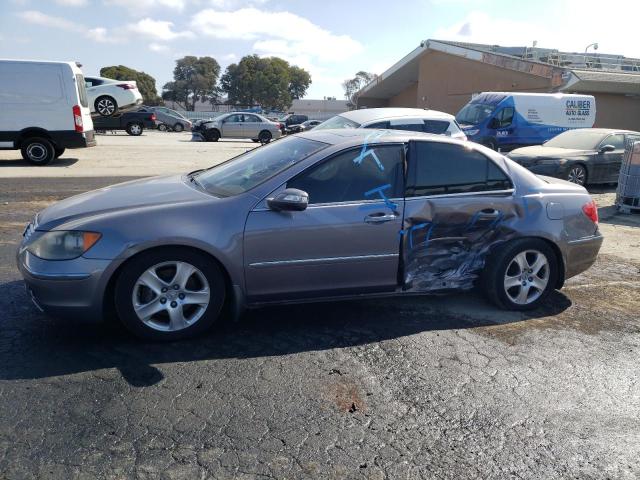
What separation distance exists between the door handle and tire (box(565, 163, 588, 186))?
30.7 ft

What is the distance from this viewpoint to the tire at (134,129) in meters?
28.2

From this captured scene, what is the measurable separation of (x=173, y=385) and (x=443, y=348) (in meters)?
1.93

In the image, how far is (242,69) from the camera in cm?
8388

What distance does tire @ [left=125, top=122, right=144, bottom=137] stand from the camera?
28219 millimetres

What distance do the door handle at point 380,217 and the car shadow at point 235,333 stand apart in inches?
33.3

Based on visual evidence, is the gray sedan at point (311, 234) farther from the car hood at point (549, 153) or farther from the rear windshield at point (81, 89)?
the rear windshield at point (81, 89)

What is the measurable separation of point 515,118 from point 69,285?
58.3 ft

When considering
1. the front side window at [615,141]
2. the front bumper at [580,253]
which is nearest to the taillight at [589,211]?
the front bumper at [580,253]

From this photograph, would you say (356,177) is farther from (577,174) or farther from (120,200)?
(577,174)

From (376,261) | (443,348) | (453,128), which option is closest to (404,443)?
(443,348)

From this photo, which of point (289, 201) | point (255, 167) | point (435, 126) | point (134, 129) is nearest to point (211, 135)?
point (134, 129)

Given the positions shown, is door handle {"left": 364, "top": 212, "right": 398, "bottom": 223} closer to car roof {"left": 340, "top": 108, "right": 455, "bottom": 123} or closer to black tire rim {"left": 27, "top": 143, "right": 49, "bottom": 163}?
car roof {"left": 340, "top": 108, "right": 455, "bottom": 123}

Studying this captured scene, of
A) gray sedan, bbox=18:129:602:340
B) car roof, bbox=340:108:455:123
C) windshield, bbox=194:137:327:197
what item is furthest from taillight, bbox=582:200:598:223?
car roof, bbox=340:108:455:123

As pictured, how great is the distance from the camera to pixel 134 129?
2841 cm
